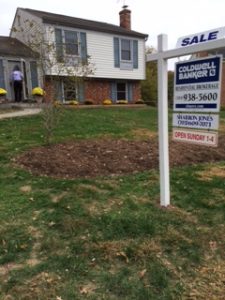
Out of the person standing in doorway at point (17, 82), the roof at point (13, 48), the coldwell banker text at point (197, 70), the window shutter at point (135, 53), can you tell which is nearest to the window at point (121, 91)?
the window shutter at point (135, 53)

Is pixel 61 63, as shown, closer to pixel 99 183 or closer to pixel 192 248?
pixel 99 183

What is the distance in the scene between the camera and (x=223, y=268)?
3.09 m

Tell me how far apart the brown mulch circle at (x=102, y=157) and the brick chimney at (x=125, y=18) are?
18.2 m

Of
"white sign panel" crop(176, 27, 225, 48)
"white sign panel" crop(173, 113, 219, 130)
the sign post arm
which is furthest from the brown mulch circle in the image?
"white sign panel" crop(176, 27, 225, 48)

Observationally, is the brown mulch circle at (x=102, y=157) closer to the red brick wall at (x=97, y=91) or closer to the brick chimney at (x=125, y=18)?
the red brick wall at (x=97, y=91)

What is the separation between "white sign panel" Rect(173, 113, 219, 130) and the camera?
146 inches

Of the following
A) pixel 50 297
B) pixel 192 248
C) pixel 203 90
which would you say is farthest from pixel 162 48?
pixel 50 297

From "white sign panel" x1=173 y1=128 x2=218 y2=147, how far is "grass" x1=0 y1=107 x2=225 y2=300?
92cm

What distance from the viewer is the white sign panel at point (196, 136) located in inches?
148

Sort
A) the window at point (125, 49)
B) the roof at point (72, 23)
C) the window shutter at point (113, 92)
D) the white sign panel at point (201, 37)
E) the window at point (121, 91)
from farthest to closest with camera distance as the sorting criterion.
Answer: the window at point (121, 91), the window shutter at point (113, 92), the window at point (125, 49), the roof at point (72, 23), the white sign panel at point (201, 37)

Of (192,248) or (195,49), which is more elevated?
(195,49)

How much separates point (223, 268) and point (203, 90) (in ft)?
6.06

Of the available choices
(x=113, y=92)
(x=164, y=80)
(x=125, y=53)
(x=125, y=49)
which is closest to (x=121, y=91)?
(x=113, y=92)

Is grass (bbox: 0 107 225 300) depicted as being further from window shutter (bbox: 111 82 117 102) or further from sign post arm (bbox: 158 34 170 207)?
window shutter (bbox: 111 82 117 102)
